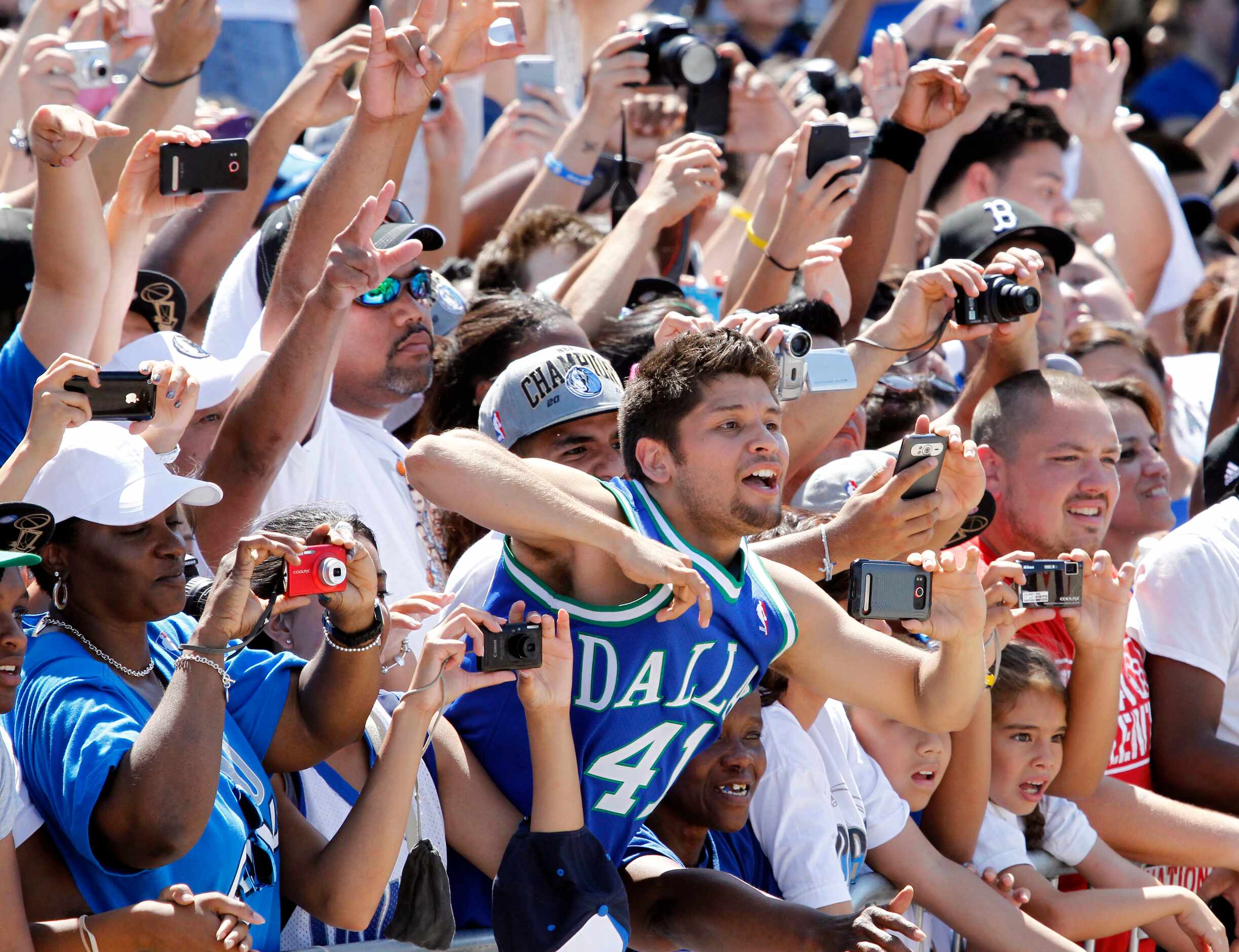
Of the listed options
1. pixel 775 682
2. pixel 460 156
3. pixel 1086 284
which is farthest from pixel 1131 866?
pixel 460 156

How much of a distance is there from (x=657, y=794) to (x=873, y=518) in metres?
0.80

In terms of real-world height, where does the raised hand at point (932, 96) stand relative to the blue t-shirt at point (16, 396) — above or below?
Result: above

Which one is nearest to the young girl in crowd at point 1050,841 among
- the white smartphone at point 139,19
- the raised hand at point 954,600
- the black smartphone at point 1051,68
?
the raised hand at point 954,600

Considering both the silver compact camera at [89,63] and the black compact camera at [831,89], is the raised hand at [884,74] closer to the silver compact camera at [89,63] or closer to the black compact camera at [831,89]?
the black compact camera at [831,89]

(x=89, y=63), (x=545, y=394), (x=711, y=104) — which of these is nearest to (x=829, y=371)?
(x=545, y=394)

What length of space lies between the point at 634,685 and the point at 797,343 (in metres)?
1.07

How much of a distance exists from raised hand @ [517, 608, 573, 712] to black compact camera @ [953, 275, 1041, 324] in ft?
5.63

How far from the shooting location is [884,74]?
19.3 feet

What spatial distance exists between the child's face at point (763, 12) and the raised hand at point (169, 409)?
6.00m

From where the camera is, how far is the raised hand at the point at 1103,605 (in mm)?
3893

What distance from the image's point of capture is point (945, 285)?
415cm

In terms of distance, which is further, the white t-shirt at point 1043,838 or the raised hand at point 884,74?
the raised hand at point 884,74

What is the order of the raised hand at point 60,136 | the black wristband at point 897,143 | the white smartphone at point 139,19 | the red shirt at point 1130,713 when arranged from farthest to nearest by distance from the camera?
the white smartphone at point 139,19, the black wristband at point 897,143, the red shirt at point 1130,713, the raised hand at point 60,136

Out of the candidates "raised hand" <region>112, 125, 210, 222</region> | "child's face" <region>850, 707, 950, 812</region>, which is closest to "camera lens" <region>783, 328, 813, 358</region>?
"child's face" <region>850, 707, 950, 812</region>
